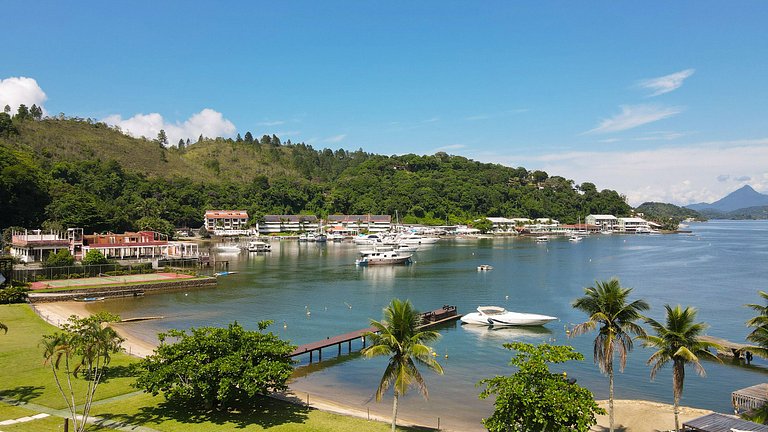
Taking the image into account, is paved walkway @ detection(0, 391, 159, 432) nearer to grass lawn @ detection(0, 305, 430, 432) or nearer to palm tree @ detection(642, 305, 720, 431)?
grass lawn @ detection(0, 305, 430, 432)

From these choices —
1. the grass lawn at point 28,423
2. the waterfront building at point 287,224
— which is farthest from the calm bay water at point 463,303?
the waterfront building at point 287,224

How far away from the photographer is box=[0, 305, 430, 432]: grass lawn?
19312mm

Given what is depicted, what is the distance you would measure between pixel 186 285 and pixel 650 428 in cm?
5297

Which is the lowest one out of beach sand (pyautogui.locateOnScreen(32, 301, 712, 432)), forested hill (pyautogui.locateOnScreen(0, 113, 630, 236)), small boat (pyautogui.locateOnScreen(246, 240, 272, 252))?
beach sand (pyautogui.locateOnScreen(32, 301, 712, 432))

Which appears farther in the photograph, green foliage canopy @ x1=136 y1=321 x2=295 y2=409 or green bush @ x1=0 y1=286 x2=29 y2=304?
green bush @ x1=0 y1=286 x2=29 y2=304

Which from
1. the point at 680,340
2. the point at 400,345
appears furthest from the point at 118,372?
the point at 680,340

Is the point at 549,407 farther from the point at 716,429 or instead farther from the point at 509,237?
the point at 509,237

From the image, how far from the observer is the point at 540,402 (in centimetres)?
1608

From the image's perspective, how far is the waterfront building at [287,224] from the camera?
169125mm

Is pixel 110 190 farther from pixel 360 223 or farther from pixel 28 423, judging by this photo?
pixel 28 423

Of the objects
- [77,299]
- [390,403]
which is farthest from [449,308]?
[77,299]

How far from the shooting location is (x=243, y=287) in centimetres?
6431

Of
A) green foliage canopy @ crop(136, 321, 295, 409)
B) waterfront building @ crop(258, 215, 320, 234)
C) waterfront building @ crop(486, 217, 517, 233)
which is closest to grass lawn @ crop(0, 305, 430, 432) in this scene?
green foliage canopy @ crop(136, 321, 295, 409)

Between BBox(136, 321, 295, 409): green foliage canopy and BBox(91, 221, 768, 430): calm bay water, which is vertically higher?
BBox(136, 321, 295, 409): green foliage canopy
